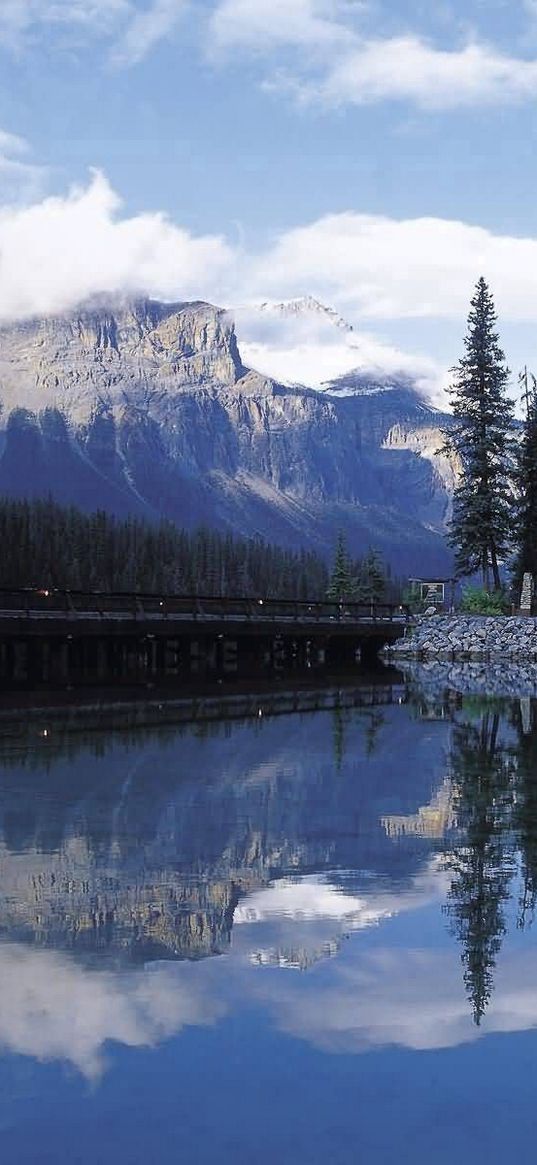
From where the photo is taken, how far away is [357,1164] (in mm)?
6734

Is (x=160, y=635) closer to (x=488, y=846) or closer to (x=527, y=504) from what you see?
(x=527, y=504)

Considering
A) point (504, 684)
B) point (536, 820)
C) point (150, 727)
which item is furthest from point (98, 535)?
point (536, 820)

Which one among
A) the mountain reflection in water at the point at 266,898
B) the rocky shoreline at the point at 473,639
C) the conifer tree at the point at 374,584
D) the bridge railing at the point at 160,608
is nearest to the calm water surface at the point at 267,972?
the mountain reflection in water at the point at 266,898

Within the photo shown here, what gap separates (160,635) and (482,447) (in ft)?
65.6

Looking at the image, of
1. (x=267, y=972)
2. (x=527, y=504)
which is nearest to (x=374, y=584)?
(x=527, y=504)

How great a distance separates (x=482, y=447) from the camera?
6919 centimetres

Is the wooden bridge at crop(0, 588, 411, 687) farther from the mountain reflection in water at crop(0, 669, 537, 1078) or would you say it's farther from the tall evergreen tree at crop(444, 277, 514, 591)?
the mountain reflection in water at crop(0, 669, 537, 1078)

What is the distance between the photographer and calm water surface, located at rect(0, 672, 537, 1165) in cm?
725

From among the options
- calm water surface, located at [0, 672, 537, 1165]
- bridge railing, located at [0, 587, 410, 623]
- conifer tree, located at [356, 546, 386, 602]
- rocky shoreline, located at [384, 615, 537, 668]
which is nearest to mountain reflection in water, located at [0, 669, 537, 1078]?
calm water surface, located at [0, 672, 537, 1165]

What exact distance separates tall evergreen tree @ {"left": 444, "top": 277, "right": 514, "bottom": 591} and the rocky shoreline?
9.44 ft

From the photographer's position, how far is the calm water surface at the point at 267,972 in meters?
7.25

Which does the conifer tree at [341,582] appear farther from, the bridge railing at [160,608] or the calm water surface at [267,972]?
the calm water surface at [267,972]

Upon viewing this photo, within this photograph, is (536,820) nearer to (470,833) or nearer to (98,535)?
(470,833)

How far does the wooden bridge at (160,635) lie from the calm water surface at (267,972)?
33180 mm
